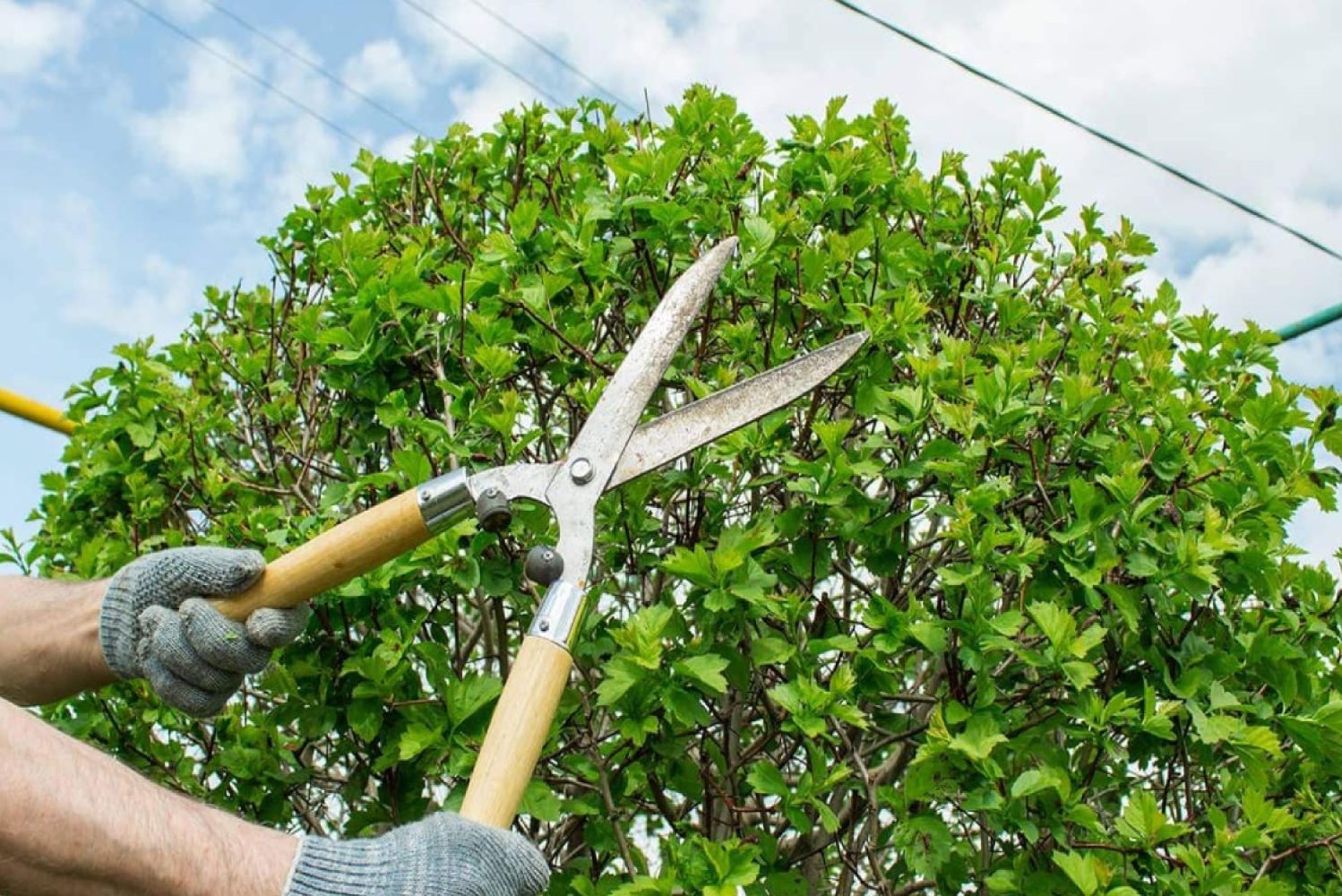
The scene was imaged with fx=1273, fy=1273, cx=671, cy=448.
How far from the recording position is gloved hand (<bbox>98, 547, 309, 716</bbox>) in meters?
2.61

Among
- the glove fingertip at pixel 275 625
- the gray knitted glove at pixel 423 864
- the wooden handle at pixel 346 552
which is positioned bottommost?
the gray knitted glove at pixel 423 864

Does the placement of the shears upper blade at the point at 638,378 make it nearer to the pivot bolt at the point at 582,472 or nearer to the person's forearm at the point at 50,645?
the pivot bolt at the point at 582,472

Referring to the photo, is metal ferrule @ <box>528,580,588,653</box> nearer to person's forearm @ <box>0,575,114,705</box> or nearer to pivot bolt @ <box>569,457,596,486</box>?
pivot bolt @ <box>569,457,596,486</box>

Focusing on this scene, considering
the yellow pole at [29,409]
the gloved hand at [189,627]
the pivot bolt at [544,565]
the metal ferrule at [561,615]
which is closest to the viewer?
the metal ferrule at [561,615]

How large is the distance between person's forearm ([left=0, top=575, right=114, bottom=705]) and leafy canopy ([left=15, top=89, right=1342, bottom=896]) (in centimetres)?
39

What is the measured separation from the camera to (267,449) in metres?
4.05

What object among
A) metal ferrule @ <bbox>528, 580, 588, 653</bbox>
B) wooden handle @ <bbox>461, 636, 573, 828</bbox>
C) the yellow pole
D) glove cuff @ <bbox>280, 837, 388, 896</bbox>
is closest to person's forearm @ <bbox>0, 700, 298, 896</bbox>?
glove cuff @ <bbox>280, 837, 388, 896</bbox>

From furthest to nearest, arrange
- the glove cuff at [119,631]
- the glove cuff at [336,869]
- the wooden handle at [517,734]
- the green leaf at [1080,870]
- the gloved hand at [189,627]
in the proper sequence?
the glove cuff at [119,631] → the gloved hand at [189,627] → the green leaf at [1080,870] → the wooden handle at [517,734] → the glove cuff at [336,869]

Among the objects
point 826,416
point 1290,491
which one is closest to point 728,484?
point 826,416

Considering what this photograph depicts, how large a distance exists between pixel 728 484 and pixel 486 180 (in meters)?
1.36

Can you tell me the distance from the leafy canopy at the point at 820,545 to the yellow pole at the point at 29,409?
224cm

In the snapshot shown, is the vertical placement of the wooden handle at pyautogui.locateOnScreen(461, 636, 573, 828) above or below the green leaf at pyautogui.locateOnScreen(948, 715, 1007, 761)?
below

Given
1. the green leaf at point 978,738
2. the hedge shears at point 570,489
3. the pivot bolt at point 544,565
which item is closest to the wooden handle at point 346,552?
the hedge shears at point 570,489

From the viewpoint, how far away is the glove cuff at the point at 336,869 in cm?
201
